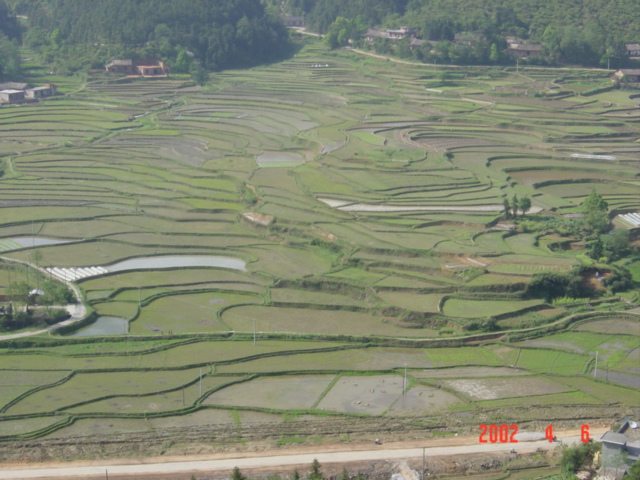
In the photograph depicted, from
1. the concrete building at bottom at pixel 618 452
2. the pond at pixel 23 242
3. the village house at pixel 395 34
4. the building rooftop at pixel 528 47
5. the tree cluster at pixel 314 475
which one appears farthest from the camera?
the village house at pixel 395 34

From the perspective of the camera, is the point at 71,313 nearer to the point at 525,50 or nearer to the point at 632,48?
the point at 525,50

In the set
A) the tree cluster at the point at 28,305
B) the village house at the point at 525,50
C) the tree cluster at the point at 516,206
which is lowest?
the tree cluster at the point at 28,305

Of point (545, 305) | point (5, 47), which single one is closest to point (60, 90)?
point (5, 47)

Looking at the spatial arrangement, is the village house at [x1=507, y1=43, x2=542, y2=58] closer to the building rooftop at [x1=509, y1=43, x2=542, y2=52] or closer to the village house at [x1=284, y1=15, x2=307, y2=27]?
the building rooftop at [x1=509, y1=43, x2=542, y2=52]

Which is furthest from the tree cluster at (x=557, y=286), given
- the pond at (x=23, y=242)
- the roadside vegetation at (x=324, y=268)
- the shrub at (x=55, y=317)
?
the pond at (x=23, y=242)
